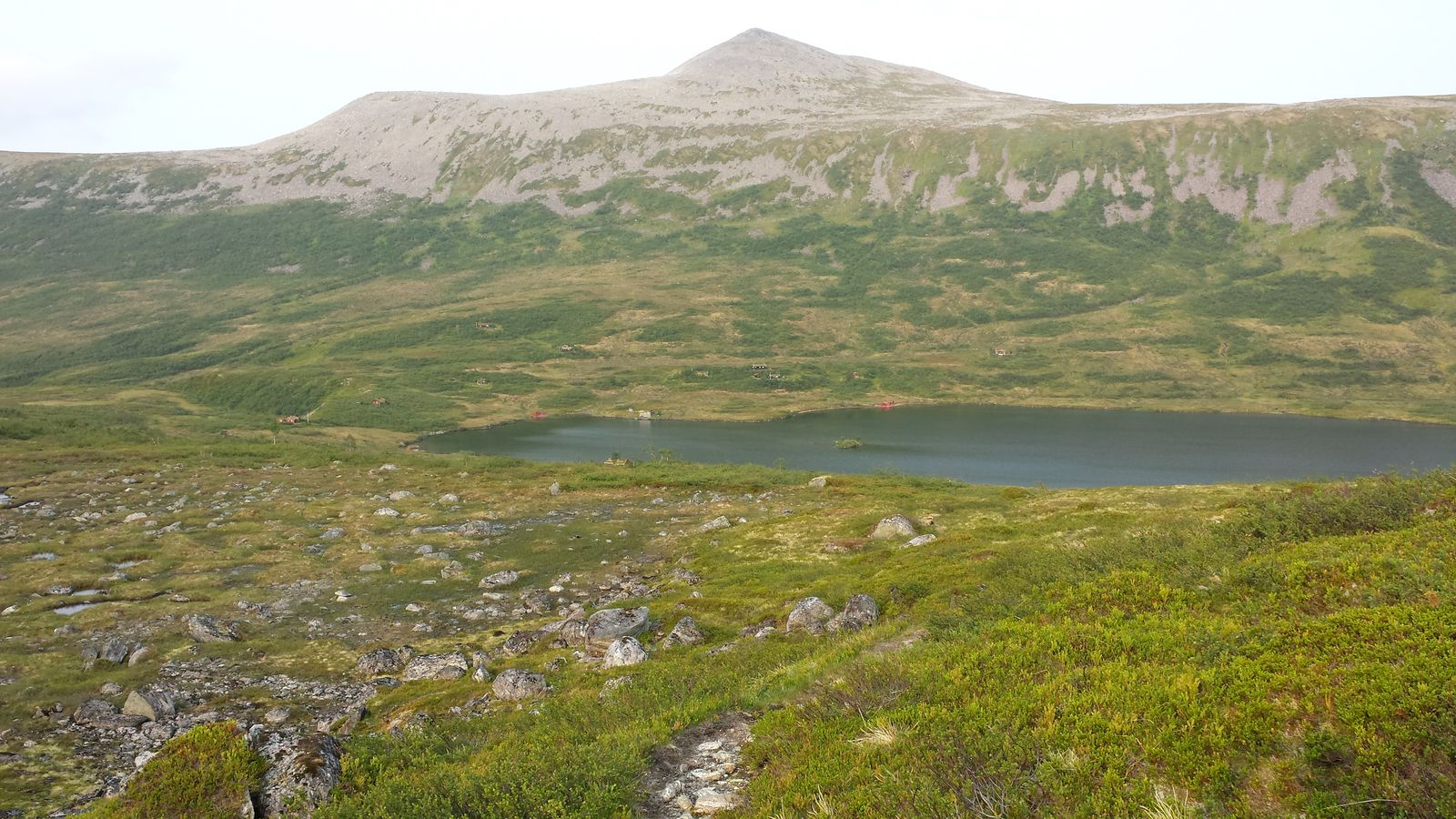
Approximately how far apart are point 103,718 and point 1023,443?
12399 cm

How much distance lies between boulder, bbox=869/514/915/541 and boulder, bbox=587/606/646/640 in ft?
58.9

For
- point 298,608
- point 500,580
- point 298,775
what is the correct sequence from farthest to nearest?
point 500,580
point 298,608
point 298,775

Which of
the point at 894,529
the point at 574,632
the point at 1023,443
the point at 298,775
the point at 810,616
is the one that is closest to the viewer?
the point at 298,775

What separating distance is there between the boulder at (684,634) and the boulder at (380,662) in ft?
29.1

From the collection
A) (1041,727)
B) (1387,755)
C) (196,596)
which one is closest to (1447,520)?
(1387,755)

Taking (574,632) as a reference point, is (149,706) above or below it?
above

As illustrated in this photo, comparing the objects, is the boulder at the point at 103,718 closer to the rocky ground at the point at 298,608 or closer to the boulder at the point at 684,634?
the rocky ground at the point at 298,608

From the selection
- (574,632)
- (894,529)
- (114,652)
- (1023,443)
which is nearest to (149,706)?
(114,652)

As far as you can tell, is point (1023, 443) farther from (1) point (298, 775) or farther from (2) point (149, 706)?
(1) point (298, 775)

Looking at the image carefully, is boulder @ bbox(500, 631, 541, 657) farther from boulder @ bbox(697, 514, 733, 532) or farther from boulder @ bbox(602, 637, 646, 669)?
boulder @ bbox(697, 514, 733, 532)

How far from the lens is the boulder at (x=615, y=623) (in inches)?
983

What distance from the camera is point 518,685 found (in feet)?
67.6

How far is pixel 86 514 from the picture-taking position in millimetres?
46906

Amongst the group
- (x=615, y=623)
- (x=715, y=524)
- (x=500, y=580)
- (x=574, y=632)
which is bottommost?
(x=715, y=524)
